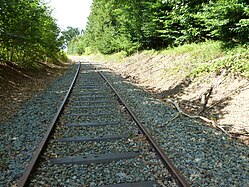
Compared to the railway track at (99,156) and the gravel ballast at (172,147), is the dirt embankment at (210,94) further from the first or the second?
the railway track at (99,156)

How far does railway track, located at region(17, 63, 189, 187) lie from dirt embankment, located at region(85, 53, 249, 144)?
220cm

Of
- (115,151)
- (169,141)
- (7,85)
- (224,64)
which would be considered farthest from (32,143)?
(224,64)

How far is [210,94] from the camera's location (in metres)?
7.54

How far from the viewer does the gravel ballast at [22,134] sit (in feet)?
12.2

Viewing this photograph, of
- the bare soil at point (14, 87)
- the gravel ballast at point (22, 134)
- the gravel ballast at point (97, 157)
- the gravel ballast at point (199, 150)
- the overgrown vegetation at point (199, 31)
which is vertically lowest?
the gravel ballast at point (199, 150)

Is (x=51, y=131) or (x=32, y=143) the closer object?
(x=32, y=143)

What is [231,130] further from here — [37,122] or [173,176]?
[37,122]

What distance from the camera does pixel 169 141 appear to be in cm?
484

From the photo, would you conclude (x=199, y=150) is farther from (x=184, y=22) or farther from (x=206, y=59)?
(x=184, y=22)

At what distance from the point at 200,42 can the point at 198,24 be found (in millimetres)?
913

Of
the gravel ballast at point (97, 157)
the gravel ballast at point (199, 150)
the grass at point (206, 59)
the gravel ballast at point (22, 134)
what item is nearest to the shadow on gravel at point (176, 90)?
the grass at point (206, 59)

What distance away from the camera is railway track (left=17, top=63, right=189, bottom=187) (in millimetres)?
3424

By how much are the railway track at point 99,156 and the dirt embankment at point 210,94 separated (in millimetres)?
2201

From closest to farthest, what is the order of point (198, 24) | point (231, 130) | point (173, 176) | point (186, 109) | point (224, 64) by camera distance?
1. point (173, 176)
2. point (231, 130)
3. point (186, 109)
4. point (224, 64)
5. point (198, 24)
